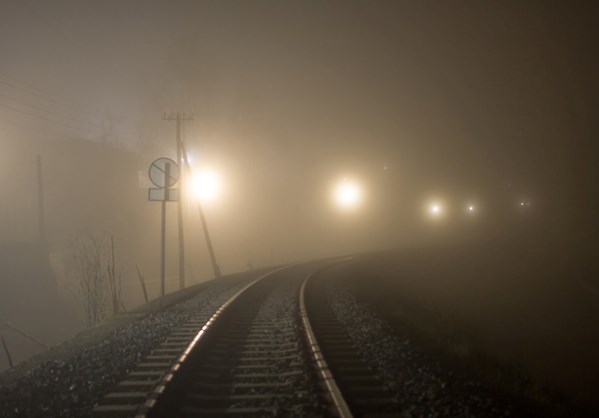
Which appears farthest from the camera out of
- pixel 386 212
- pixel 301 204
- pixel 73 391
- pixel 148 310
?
pixel 386 212

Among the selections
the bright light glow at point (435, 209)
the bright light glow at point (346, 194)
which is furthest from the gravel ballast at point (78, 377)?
the bright light glow at point (435, 209)

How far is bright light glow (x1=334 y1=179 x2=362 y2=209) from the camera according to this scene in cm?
5778

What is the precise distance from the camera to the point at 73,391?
18.1 feet

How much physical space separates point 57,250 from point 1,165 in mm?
21716

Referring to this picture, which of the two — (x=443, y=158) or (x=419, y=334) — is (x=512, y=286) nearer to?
(x=419, y=334)

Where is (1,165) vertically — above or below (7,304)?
above

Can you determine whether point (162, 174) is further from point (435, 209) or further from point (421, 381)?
point (435, 209)

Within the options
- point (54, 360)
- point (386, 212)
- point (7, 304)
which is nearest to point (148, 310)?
point (54, 360)

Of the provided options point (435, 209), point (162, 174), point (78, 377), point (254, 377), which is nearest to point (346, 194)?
point (435, 209)

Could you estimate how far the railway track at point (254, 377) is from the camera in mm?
4770

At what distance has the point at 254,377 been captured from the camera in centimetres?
591

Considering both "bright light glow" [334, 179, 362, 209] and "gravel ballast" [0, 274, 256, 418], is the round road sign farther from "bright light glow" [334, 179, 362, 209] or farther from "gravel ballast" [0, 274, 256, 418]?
"bright light glow" [334, 179, 362, 209]

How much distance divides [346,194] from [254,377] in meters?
54.7

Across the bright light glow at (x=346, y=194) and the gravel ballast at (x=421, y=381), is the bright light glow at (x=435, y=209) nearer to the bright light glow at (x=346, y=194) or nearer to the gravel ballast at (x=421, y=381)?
the bright light glow at (x=346, y=194)
